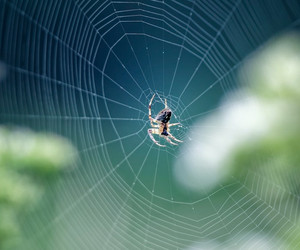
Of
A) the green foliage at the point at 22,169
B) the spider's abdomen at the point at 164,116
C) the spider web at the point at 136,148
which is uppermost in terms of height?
the spider's abdomen at the point at 164,116

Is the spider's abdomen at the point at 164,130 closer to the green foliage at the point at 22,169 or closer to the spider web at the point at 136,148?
the spider web at the point at 136,148

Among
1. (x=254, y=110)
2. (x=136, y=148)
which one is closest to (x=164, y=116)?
(x=136, y=148)

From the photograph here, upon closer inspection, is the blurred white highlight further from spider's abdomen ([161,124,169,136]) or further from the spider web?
spider's abdomen ([161,124,169,136])

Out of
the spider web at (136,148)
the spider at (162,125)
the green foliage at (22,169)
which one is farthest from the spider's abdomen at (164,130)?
the green foliage at (22,169)

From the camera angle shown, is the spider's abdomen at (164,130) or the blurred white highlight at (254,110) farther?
the spider's abdomen at (164,130)

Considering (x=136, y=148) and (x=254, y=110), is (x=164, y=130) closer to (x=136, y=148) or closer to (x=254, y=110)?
(x=136, y=148)

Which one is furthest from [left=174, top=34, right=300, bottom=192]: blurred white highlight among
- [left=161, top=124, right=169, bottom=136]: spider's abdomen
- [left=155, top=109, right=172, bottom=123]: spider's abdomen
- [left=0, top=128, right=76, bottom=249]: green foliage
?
[left=161, top=124, right=169, bottom=136]: spider's abdomen
